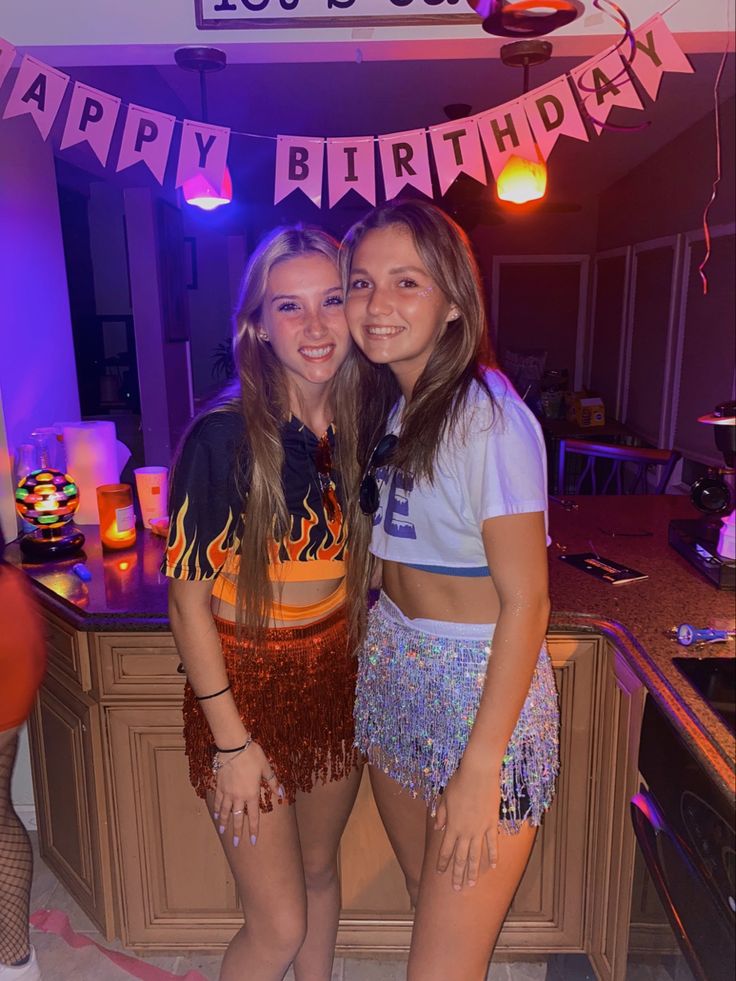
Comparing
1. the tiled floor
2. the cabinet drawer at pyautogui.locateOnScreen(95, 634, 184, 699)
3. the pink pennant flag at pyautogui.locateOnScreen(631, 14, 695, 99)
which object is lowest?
the tiled floor

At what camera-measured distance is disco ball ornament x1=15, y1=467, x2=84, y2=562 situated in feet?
7.02

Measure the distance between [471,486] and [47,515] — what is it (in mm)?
1396

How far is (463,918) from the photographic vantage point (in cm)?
131

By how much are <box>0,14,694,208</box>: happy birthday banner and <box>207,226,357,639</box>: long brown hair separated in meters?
0.64

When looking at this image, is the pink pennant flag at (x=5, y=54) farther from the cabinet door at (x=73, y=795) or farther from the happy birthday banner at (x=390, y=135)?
the cabinet door at (x=73, y=795)

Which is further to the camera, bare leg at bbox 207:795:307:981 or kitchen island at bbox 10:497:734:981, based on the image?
kitchen island at bbox 10:497:734:981

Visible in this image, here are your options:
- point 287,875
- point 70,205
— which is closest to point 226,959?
point 287,875

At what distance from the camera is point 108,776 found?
1.89 metres

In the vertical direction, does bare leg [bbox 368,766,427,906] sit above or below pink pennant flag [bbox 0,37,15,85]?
below

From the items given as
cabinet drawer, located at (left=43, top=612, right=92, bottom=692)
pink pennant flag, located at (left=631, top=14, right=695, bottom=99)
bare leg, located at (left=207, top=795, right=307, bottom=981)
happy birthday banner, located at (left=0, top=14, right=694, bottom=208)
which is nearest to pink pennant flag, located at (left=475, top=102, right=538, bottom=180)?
happy birthday banner, located at (left=0, top=14, right=694, bottom=208)

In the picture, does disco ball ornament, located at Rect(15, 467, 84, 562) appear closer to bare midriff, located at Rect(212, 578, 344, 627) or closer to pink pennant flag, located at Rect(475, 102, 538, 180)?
bare midriff, located at Rect(212, 578, 344, 627)

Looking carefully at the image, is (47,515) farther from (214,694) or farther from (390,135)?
(390,135)

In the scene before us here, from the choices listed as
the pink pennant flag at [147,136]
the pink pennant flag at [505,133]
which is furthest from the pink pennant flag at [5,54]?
the pink pennant flag at [505,133]

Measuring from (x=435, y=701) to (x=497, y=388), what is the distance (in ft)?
1.77
